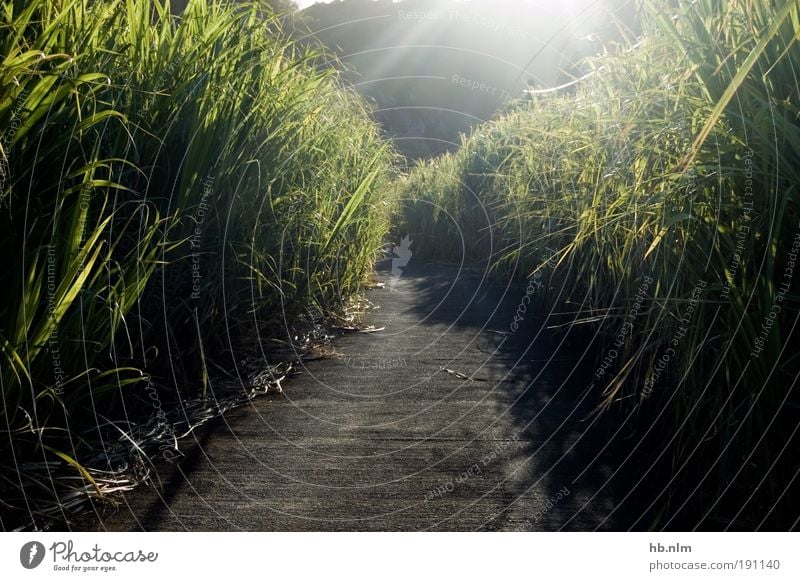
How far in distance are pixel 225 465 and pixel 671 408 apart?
134 cm

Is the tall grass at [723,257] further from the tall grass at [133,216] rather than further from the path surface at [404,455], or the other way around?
the tall grass at [133,216]

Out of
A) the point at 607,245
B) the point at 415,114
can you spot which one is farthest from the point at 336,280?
the point at 415,114

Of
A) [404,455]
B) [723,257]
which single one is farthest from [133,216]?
[723,257]

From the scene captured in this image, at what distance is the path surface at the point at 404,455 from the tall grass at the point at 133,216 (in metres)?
0.29

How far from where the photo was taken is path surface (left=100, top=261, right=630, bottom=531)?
1.91m

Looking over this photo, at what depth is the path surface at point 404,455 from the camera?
6.28ft
